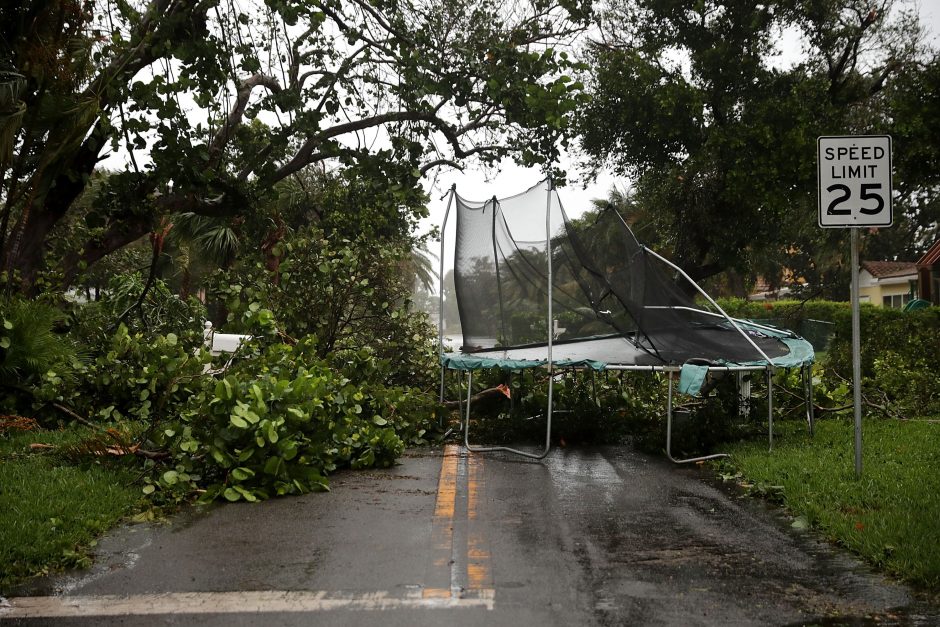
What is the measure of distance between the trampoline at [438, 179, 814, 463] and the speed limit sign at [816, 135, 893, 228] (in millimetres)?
1882

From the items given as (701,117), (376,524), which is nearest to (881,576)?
(376,524)

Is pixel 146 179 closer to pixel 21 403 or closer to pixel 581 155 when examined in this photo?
pixel 21 403

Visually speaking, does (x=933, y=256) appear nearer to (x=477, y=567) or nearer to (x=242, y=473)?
(x=242, y=473)

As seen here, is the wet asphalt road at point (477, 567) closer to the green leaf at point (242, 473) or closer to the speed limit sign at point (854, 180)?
the green leaf at point (242, 473)

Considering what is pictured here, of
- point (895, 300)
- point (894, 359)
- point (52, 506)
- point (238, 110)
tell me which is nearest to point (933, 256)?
point (895, 300)

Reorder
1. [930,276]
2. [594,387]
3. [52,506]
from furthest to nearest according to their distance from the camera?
[930,276]
[594,387]
[52,506]

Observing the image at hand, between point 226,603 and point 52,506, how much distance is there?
2376mm

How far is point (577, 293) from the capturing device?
950 cm

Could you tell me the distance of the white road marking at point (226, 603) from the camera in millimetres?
4266

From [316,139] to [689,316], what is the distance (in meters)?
6.24

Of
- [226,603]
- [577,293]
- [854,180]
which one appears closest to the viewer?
[226,603]

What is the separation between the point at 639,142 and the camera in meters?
22.3

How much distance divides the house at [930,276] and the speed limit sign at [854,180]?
100 ft

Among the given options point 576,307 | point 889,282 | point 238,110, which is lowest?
point 576,307
